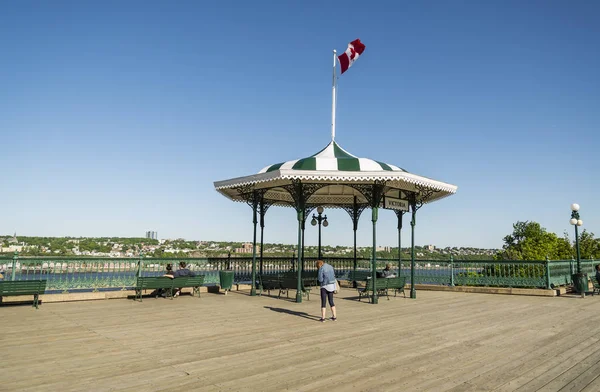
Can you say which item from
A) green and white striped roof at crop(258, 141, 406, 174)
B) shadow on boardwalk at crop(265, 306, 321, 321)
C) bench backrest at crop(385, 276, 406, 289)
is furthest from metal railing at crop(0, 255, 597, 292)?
green and white striped roof at crop(258, 141, 406, 174)

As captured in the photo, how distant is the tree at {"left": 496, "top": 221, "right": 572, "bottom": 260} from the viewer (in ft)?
148

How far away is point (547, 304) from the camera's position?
13.1 metres

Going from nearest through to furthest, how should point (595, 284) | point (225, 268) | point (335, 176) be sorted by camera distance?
point (335, 176)
point (595, 284)
point (225, 268)

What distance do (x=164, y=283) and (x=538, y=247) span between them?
46467 mm

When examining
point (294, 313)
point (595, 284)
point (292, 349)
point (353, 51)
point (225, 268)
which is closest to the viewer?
point (292, 349)

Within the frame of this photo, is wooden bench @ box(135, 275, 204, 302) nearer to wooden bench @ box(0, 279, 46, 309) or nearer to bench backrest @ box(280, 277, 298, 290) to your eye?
wooden bench @ box(0, 279, 46, 309)

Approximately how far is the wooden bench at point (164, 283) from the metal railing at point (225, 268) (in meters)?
1.06

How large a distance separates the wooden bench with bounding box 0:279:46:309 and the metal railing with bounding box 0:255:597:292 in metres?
1.22

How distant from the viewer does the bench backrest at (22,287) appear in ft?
33.9

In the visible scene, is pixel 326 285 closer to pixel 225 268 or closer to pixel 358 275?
pixel 225 268

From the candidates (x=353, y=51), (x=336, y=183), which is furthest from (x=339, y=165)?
(x=353, y=51)

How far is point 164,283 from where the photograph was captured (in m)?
13.2

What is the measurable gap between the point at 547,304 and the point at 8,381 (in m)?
14.3

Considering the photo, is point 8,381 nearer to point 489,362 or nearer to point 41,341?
point 41,341
